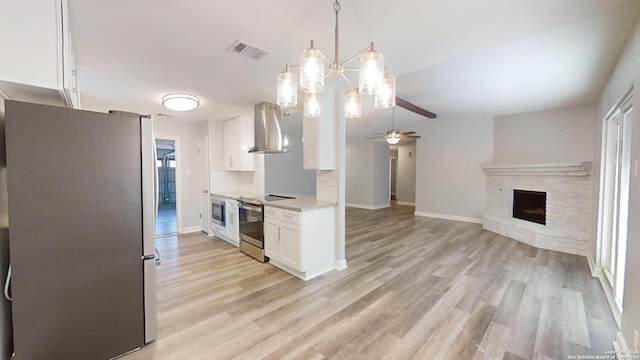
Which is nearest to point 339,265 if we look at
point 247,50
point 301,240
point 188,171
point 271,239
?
point 301,240

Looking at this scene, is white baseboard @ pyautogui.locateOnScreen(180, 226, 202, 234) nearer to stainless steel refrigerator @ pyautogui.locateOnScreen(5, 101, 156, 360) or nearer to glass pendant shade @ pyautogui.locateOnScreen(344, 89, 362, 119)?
stainless steel refrigerator @ pyautogui.locateOnScreen(5, 101, 156, 360)

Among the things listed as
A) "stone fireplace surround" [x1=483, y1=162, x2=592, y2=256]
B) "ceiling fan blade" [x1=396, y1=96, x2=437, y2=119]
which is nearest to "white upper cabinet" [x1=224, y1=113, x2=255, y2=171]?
"ceiling fan blade" [x1=396, y1=96, x2=437, y2=119]

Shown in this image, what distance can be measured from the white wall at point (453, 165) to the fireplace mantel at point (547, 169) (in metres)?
0.58

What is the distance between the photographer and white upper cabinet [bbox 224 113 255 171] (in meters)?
5.01

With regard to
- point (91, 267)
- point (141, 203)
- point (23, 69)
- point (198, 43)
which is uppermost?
point (198, 43)

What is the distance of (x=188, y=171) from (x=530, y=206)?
754cm

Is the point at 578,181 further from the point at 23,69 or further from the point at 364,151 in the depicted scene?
the point at 23,69

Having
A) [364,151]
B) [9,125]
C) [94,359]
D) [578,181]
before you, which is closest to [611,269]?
[578,181]

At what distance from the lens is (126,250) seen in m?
1.79

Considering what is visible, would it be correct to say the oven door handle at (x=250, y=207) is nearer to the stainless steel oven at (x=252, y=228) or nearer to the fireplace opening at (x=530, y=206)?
the stainless steel oven at (x=252, y=228)

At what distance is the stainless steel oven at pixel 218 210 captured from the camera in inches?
191

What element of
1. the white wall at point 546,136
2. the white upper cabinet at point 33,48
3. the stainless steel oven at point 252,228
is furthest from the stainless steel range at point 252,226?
the white wall at point 546,136

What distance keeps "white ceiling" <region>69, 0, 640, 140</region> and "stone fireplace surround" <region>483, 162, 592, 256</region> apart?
157 cm

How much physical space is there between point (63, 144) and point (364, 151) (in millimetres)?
8181
